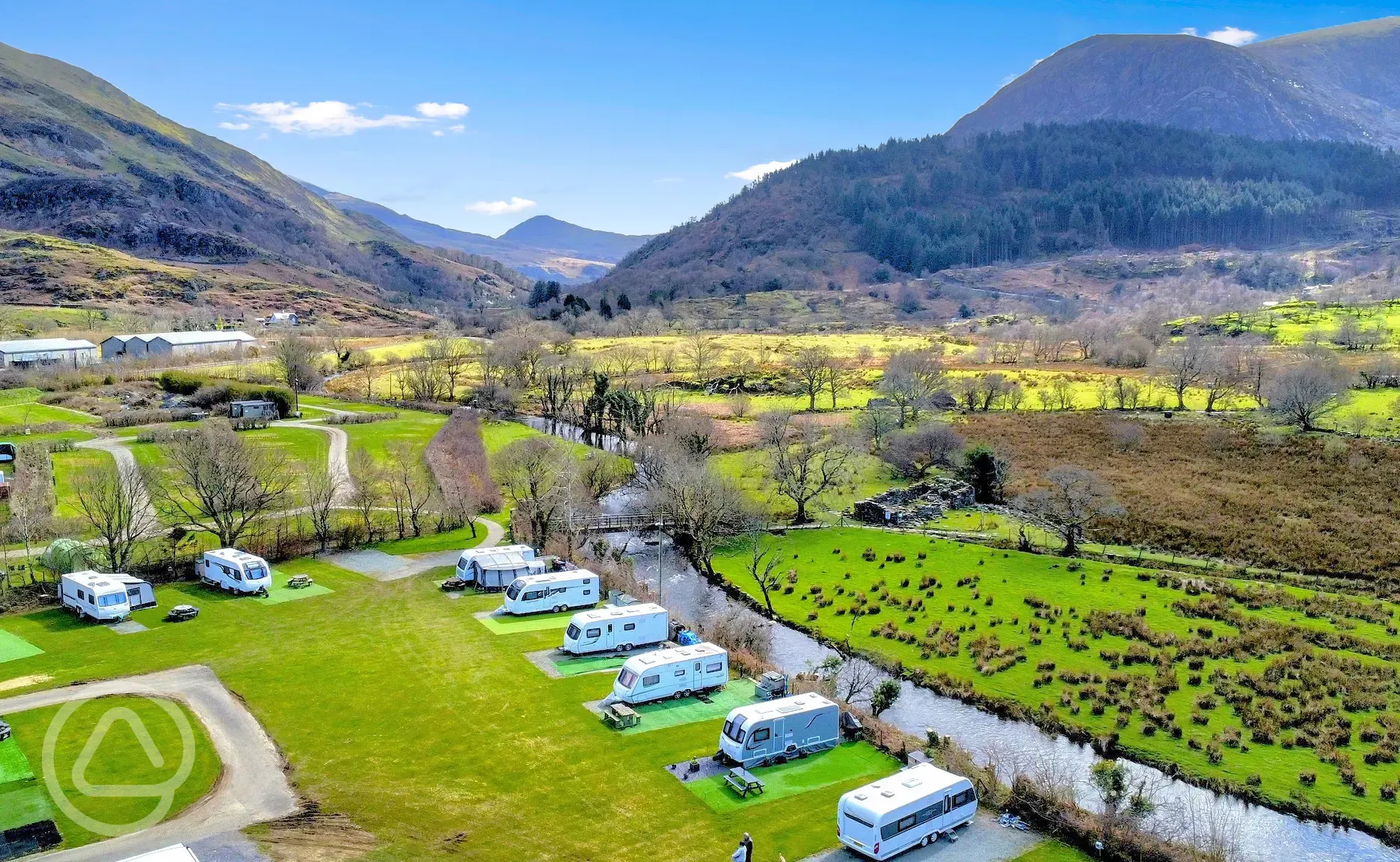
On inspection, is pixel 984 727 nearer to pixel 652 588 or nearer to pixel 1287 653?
pixel 1287 653

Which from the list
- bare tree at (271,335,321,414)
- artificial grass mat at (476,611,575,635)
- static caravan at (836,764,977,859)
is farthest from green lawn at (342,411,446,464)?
static caravan at (836,764,977,859)

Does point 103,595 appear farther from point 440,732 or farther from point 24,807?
point 440,732

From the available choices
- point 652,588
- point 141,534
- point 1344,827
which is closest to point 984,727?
point 1344,827

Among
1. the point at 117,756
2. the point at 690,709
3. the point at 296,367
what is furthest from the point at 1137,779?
the point at 296,367

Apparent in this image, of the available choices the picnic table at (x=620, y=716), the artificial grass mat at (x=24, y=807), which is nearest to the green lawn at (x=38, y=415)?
the artificial grass mat at (x=24, y=807)

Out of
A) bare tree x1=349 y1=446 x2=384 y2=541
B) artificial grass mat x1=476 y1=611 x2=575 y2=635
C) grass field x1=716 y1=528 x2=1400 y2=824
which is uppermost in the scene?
bare tree x1=349 y1=446 x2=384 y2=541

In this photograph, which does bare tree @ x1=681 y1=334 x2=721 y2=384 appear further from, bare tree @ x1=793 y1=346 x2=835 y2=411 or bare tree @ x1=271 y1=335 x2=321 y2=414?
bare tree @ x1=271 y1=335 x2=321 y2=414
